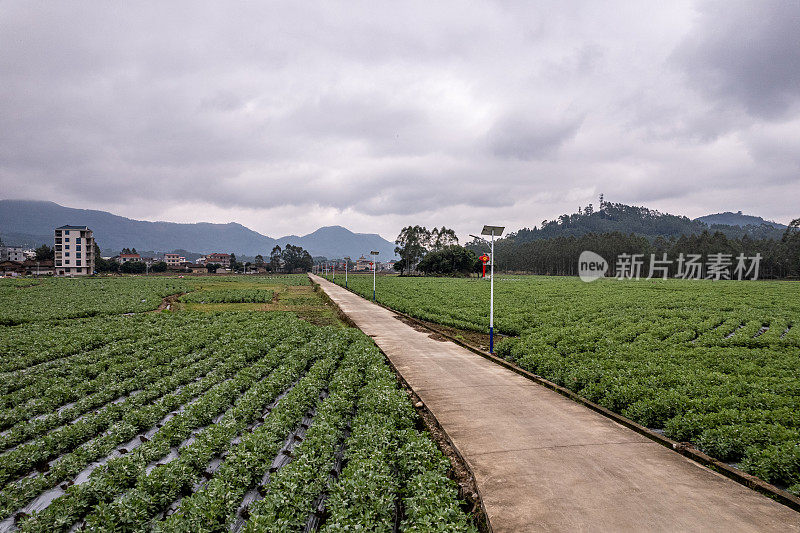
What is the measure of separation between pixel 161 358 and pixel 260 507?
11.3 metres

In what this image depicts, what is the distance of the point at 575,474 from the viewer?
21.2 feet

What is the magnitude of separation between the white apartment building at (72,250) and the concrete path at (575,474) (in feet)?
449

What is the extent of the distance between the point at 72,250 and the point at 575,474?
143472 millimetres

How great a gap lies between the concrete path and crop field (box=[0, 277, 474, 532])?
934 mm

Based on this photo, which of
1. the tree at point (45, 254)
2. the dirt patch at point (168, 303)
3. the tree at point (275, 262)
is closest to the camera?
the dirt patch at point (168, 303)

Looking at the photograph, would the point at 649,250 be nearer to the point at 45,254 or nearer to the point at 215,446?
the point at 215,446

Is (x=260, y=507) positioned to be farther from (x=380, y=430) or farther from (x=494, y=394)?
(x=494, y=394)

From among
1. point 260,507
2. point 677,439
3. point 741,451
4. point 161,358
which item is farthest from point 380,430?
point 161,358

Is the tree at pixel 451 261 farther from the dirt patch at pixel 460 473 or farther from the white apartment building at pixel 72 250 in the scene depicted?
the white apartment building at pixel 72 250

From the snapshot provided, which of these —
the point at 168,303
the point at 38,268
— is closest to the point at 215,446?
the point at 168,303

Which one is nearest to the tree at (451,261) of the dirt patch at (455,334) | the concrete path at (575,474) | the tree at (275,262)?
the dirt patch at (455,334)

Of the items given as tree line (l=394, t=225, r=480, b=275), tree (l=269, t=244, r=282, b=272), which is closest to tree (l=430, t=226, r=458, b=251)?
tree line (l=394, t=225, r=480, b=275)

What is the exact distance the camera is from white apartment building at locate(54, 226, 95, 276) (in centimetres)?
11081

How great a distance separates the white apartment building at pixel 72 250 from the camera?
11081 cm
